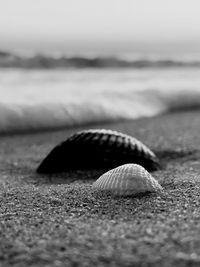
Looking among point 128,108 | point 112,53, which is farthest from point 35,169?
point 112,53


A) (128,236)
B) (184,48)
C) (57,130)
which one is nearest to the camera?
→ (128,236)

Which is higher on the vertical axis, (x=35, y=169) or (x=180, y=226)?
(x=180, y=226)

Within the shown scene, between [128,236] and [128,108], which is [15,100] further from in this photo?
[128,236]

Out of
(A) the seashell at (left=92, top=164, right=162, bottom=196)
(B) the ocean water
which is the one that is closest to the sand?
(A) the seashell at (left=92, top=164, right=162, bottom=196)

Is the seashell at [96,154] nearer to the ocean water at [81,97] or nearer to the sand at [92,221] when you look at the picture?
the sand at [92,221]

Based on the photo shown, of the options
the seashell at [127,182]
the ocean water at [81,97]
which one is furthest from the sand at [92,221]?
the ocean water at [81,97]

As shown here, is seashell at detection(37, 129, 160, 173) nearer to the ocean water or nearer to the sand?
the sand
